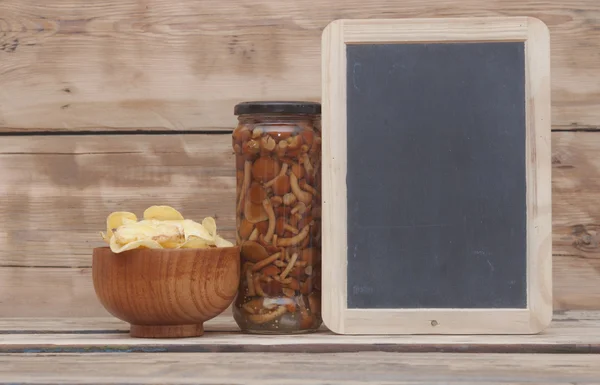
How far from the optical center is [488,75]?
114cm

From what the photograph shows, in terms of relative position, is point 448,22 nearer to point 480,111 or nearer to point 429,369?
point 480,111

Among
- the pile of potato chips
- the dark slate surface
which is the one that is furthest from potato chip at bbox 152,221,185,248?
the dark slate surface

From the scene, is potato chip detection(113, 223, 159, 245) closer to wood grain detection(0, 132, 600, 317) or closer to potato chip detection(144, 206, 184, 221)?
potato chip detection(144, 206, 184, 221)

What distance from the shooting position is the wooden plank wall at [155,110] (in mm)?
1343

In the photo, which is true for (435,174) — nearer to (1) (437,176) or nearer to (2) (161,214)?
(1) (437,176)

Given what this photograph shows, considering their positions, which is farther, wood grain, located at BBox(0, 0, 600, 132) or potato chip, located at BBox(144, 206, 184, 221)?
wood grain, located at BBox(0, 0, 600, 132)

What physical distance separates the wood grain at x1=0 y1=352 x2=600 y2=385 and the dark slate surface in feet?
0.46

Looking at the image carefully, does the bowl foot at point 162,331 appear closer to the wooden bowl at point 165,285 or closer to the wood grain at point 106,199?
the wooden bowl at point 165,285

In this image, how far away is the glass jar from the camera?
112cm

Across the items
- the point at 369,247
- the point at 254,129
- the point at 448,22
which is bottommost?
the point at 369,247

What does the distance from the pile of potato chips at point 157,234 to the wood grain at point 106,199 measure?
0.21m

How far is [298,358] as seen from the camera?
38.8 inches

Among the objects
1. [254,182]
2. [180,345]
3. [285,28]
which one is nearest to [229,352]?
[180,345]

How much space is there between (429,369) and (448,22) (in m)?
0.46
